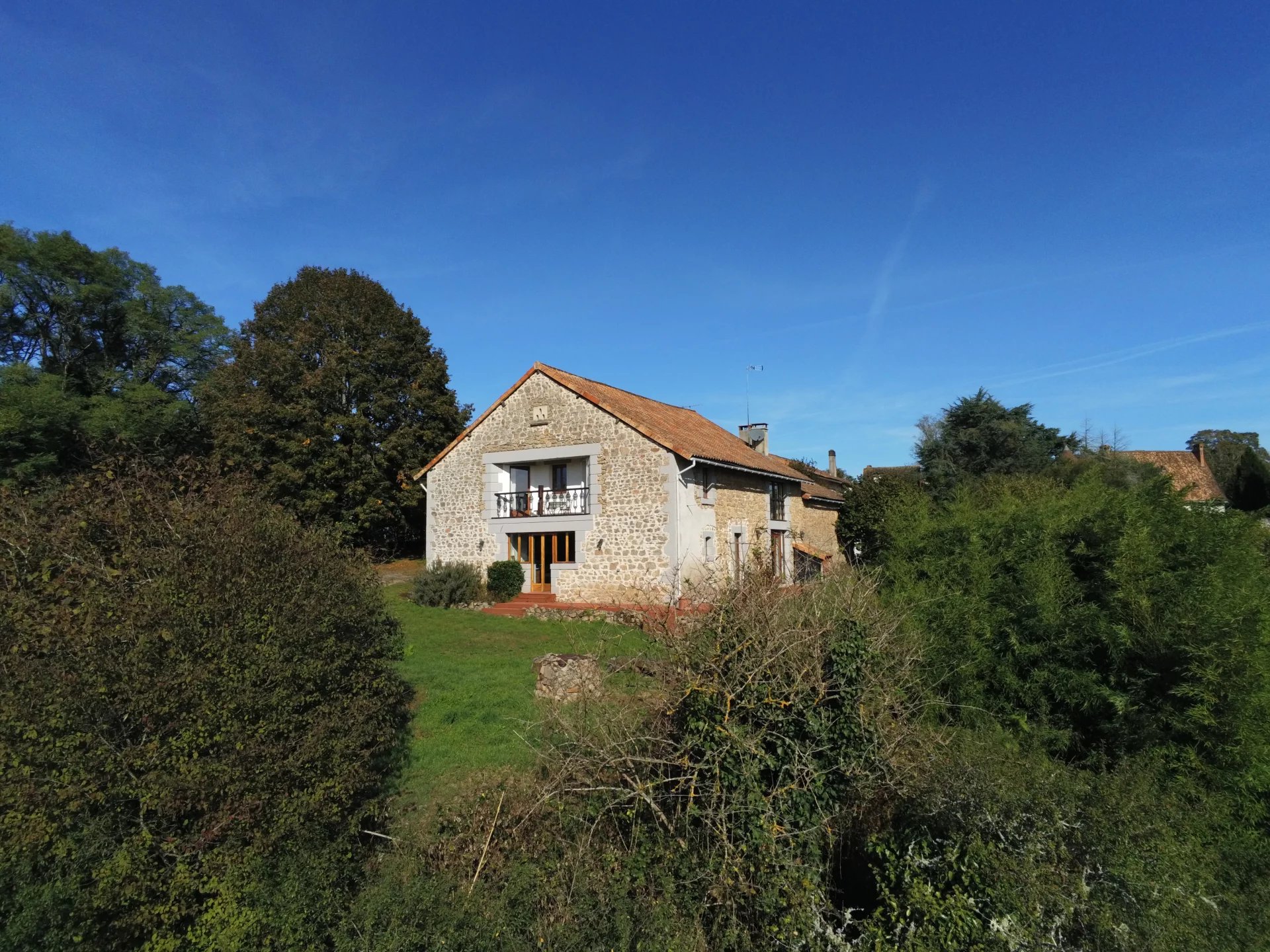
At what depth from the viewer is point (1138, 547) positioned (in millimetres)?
6000

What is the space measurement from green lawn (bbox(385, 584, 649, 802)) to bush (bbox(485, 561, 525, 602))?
307cm

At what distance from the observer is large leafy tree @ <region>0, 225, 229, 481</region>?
2259 cm

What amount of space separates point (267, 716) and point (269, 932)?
135cm

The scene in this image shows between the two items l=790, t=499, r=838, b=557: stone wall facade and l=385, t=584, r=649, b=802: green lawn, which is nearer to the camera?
l=385, t=584, r=649, b=802: green lawn

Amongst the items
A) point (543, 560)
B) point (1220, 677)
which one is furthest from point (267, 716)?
point (543, 560)

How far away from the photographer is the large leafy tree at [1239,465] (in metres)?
34.1

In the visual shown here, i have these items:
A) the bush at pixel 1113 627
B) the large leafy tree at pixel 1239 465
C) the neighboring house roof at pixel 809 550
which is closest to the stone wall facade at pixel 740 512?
the neighboring house roof at pixel 809 550

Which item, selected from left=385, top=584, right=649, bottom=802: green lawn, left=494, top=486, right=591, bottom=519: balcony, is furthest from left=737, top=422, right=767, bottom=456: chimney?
left=385, top=584, right=649, bottom=802: green lawn

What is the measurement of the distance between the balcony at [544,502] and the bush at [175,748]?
14.1 metres

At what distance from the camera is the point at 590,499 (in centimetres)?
1906

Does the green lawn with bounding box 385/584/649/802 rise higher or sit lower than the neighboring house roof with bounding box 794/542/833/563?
lower

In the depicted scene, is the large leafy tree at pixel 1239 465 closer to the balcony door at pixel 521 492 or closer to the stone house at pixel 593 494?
the stone house at pixel 593 494

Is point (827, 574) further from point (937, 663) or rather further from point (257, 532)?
point (257, 532)

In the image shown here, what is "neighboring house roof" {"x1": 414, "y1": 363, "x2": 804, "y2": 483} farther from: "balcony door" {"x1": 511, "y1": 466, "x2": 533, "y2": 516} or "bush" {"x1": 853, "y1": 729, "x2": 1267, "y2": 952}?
"bush" {"x1": 853, "y1": 729, "x2": 1267, "y2": 952}
